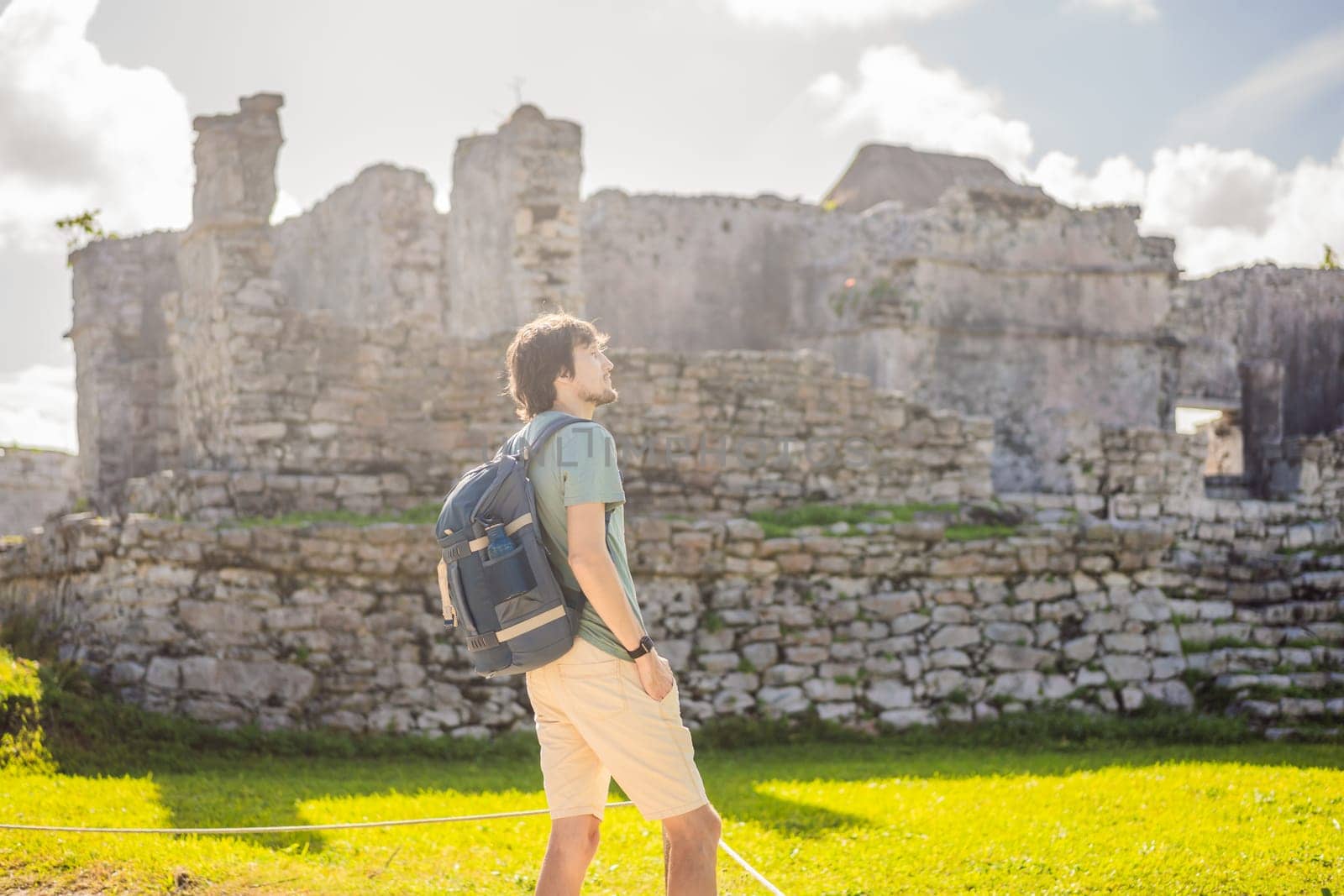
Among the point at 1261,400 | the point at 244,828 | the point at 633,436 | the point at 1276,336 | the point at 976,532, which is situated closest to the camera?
the point at 244,828

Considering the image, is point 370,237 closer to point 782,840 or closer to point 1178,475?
point 1178,475

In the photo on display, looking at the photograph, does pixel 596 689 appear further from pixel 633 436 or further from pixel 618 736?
pixel 633 436

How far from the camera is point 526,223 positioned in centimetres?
1178

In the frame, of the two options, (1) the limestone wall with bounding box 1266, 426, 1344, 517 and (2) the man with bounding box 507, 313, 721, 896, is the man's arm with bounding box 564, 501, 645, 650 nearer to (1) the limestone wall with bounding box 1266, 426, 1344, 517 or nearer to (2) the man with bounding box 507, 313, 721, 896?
(2) the man with bounding box 507, 313, 721, 896

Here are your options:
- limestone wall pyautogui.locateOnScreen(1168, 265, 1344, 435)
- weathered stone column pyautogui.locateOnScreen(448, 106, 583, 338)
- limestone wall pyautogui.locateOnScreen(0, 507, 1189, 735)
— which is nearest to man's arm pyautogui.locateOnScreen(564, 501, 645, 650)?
limestone wall pyautogui.locateOnScreen(0, 507, 1189, 735)

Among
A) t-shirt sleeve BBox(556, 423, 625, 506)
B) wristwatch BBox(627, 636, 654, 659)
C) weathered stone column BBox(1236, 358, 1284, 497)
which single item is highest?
weathered stone column BBox(1236, 358, 1284, 497)

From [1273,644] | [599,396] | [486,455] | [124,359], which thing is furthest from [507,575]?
[124,359]

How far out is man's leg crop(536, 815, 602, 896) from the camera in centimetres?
344

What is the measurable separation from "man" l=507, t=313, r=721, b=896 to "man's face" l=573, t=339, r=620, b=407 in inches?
4.5

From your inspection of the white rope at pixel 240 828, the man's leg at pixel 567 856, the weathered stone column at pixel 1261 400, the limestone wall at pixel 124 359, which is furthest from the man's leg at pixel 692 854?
the weathered stone column at pixel 1261 400

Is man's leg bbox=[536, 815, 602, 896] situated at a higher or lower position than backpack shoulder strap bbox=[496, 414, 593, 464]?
lower

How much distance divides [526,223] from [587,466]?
8717mm

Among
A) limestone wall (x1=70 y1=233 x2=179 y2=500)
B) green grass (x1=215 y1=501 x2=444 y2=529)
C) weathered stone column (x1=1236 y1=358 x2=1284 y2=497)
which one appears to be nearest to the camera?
green grass (x1=215 y1=501 x2=444 y2=529)

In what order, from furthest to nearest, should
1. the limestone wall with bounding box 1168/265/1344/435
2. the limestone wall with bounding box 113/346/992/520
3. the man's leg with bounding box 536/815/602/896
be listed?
the limestone wall with bounding box 1168/265/1344/435
the limestone wall with bounding box 113/346/992/520
the man's leg with bounding box 536/815/602/896
